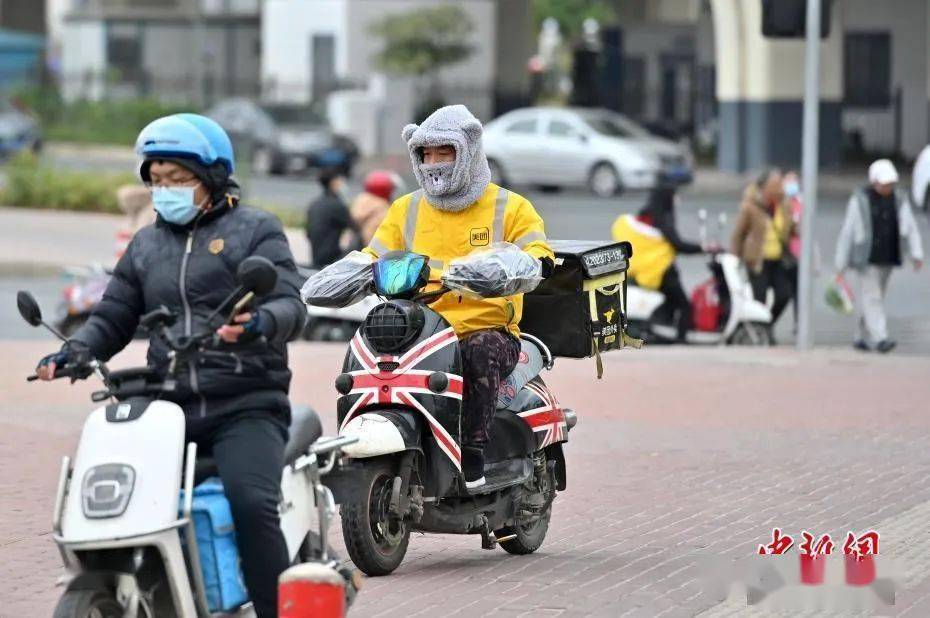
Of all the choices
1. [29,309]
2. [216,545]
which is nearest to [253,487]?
[216,545]

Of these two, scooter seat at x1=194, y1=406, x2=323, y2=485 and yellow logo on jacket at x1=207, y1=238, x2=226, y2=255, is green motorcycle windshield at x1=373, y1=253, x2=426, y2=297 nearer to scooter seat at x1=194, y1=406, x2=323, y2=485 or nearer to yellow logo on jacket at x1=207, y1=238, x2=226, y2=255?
scooter seat at x1=194, y1=406, x2=323, y2=485

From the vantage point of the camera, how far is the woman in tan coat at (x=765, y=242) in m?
18.5

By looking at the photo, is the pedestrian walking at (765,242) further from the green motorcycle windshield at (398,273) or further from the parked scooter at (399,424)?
the green motorcycle windshield at (398,273)

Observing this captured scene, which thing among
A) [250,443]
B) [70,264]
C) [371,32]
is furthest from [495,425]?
[371,32]

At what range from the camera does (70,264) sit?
78.7 ft

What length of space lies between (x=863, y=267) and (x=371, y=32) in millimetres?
33501

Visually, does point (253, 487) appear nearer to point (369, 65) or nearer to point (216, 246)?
point (216, 246)

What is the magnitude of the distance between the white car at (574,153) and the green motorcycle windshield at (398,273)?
96.1 feet

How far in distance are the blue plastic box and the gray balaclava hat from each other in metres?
2.52

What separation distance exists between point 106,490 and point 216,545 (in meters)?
0.38

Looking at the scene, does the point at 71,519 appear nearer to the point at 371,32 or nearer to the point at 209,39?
the point at 371,32

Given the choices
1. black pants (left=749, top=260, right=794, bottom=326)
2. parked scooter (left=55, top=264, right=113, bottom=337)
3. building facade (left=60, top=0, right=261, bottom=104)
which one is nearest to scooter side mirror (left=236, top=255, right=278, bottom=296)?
parked scooter (left=55, top=264, right=113, bottom=337)

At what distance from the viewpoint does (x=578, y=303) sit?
27.9 feet

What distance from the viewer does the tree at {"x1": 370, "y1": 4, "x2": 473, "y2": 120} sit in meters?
49.6
